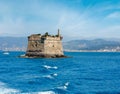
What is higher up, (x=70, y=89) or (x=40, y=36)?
(x=40, y=36)

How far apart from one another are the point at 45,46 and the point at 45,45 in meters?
0.35

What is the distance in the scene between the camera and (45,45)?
392 feet

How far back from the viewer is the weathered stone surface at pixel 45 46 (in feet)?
393

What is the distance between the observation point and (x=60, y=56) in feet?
411

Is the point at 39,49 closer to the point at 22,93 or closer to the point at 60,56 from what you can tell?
the point at 60,56

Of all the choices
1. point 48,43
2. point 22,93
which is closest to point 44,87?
point 22,93

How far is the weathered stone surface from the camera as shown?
11994cm

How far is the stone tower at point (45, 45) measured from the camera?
120m

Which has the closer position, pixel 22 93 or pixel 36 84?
pixel 22 93

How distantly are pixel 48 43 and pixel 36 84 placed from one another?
73748 mm

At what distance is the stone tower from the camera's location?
120 m

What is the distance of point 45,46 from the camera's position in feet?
392

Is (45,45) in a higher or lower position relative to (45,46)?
higher

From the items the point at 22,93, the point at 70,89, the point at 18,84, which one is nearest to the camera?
the point at 22,93
